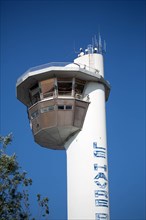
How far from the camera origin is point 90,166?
134 feet

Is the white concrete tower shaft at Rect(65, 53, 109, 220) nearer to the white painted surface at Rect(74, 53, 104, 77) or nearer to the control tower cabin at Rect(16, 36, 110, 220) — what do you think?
the control tower cabin at Rect(16, 36, 110, 220)

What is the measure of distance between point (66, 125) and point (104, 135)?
12.9 feet

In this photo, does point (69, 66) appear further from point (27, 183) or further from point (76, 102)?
point (27, 183)

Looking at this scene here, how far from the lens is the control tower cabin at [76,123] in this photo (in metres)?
40.1

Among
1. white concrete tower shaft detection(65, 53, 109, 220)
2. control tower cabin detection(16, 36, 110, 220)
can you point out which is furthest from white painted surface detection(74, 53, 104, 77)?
white concrete tower shaft detection(65, 53, 109, 220)

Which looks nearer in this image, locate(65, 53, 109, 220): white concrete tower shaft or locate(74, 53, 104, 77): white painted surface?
locate(65, 53, 109, 220): white concrete tower shaft

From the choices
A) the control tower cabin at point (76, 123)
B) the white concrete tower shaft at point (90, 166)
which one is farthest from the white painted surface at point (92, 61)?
the white concrete tower shaft at point (90, 166)

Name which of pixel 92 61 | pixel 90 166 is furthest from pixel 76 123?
pixel 92 61

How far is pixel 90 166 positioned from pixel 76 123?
4464 millimetres

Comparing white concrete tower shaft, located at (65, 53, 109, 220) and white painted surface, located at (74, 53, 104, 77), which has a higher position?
white painted surface, located at (74, 53, 104, 77)

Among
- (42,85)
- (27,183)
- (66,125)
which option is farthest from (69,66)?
(27,183)

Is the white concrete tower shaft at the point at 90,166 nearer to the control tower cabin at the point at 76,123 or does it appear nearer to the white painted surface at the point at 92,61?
the control tower cabin at the point at 76,123

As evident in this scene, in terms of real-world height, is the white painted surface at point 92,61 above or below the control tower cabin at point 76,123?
above

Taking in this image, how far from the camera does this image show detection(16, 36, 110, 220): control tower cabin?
40.1 meters
